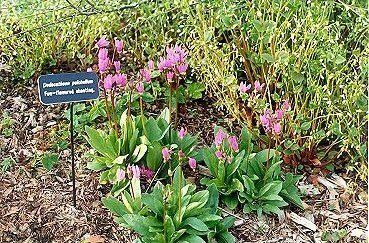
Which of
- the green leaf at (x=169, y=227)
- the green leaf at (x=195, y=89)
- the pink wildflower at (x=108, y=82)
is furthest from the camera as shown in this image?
the green leaf at (x=195, y=89)

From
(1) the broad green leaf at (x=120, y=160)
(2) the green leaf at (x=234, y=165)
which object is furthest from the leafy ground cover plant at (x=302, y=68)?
(1) the broad green leaf at (x=120, y=160)

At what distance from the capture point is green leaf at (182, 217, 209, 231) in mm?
2408

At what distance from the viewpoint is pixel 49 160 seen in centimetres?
299

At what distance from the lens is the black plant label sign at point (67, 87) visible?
259cm

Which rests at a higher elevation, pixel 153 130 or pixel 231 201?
pixel 153 130

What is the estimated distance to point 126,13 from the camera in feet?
11.7

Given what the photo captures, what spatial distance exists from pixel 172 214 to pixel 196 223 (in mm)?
127

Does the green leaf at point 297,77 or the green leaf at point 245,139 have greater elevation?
the green leaf at point 297,77

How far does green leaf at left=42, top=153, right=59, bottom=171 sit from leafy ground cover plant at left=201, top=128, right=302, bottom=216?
81cm

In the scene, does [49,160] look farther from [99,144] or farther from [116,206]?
[116,206]

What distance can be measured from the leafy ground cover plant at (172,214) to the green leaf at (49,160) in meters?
0.57

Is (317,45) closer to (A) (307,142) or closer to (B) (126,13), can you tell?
(A) (307,142)

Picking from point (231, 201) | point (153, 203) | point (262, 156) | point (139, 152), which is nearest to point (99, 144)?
point (139, 152)

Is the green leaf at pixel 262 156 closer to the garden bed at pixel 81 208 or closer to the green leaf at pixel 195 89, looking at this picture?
the garden bed at pixel 81 208
